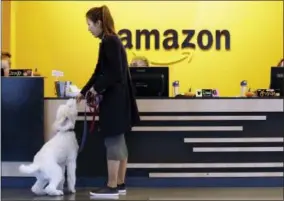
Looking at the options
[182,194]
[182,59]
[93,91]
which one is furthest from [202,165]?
[182,59]

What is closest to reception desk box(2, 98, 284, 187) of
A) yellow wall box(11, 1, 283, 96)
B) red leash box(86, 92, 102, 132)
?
red leash box(86, 92, 102, 132)

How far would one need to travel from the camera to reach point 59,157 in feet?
14.0

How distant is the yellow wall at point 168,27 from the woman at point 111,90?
3.38 metres

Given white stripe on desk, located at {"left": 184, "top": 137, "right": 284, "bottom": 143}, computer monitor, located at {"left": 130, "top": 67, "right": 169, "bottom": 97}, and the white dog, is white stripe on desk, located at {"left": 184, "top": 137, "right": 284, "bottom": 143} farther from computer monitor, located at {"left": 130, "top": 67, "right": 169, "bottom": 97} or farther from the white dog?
the white dog

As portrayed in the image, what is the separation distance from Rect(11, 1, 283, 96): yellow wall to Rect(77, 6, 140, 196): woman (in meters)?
3.38

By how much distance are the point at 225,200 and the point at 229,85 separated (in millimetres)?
3712

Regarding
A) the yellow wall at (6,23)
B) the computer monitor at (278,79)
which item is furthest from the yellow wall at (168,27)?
the computer monitor at (278,79)

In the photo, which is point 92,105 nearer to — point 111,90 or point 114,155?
point 111,90

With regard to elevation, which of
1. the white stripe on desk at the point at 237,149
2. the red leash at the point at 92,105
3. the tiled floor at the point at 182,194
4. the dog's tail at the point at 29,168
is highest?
the red leash at the point at 92,105

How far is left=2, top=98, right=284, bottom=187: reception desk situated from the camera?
4699 mm

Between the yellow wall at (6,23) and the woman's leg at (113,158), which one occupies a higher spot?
the yellow wall at (6,23)

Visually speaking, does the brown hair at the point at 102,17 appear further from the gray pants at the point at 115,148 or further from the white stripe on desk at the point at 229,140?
the white stripe on desk at the point at 229,140

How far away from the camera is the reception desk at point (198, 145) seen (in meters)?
4.70

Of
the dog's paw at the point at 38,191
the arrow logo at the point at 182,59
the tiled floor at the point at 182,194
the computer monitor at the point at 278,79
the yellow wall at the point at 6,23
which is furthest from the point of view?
the arrow logo at the point at 182,59
